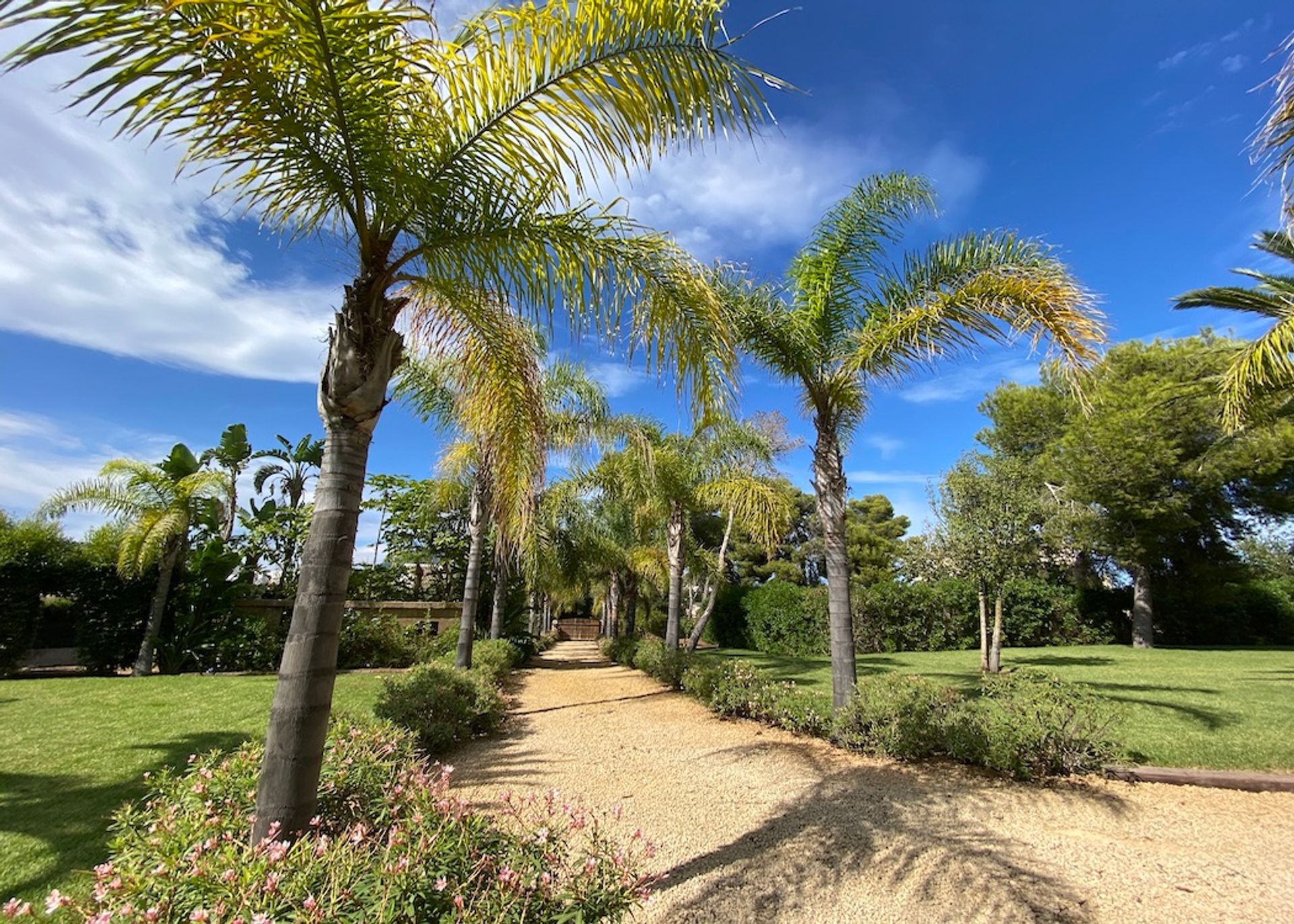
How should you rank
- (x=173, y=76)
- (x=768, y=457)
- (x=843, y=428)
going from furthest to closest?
(x=768, y=457), (x=843, y=428), (x=173, y=76)

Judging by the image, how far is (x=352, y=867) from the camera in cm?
219

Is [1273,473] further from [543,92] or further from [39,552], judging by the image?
[39,552]

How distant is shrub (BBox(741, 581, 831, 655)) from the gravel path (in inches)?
567

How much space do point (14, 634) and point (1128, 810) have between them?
1740 cm

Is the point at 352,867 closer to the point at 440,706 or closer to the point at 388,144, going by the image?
the point at 388,144

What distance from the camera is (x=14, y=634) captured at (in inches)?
453

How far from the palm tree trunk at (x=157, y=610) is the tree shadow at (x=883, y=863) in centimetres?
1296

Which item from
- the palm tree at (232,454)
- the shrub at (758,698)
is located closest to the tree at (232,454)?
the palm tree at (232,454)

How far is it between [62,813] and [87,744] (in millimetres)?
2288

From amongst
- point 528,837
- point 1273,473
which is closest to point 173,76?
point 528,837

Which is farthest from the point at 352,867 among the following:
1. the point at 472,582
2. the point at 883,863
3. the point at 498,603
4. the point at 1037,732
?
the point at 498,603

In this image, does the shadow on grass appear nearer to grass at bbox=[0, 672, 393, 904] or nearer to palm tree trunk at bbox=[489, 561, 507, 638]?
A: grass at bbox=[0, 672, 393, 904]

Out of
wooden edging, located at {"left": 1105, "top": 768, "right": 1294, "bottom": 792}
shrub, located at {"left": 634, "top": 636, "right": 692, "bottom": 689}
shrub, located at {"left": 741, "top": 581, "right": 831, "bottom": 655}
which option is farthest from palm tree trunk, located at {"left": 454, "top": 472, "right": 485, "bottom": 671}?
shrub, located at {"left": 741, "top": 581, "right": 831, "bottom": 655}

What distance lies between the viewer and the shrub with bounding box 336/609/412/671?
14.0 metres
